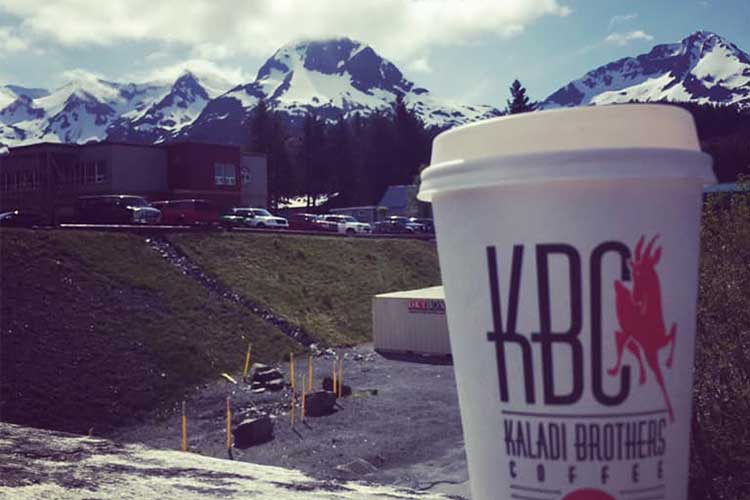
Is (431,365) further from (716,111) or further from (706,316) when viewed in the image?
(716,111)

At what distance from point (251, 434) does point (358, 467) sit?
375 cm

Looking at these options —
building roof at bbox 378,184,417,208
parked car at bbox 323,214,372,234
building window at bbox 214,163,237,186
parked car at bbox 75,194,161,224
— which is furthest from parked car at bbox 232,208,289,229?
building roof at bbox 378,184,417,208

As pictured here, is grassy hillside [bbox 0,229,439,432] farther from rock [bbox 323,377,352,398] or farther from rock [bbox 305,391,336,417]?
rock [bbox 305,391,336,417]

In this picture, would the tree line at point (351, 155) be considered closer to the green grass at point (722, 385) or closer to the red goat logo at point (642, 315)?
the green grass at point (722, 385)

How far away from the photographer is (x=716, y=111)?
110 metres

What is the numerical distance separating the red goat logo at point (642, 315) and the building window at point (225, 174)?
62.7 m

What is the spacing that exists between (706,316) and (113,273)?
2440cm

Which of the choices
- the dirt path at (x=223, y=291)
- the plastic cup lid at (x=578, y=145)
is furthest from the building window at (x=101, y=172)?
the plastic cup lid at (x=578, y=145)

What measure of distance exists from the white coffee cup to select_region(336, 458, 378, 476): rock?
15.1m

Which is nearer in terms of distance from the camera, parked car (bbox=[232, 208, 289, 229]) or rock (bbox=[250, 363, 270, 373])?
rock (bbox=[250, 363, 270, 373])

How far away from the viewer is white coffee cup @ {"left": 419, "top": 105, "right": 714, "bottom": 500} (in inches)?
87.0

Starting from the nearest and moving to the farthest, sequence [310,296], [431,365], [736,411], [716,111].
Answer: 1. [736,411]
2. [431,365]
3. [310,296]
4. [716,111]

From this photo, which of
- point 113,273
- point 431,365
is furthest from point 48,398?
point 431,365

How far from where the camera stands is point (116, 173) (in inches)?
2334
